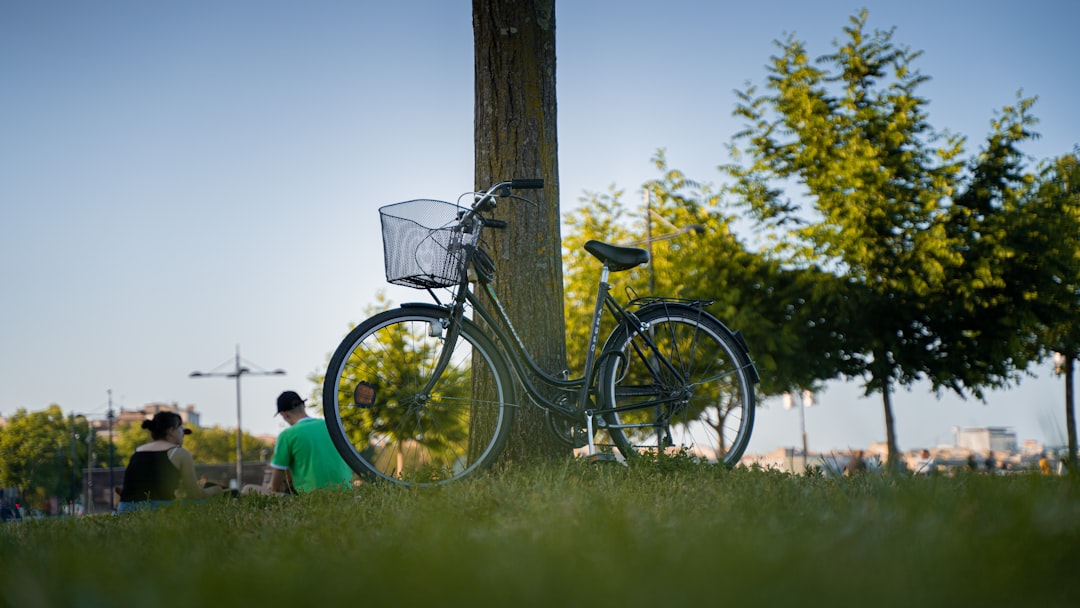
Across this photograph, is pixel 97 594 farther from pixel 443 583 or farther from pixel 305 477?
pixel 305 477

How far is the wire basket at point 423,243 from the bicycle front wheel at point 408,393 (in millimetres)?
229

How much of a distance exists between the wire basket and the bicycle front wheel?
0.75 feet

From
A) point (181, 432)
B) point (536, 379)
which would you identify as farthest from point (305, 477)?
point (536, 379)

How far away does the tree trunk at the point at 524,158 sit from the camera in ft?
20.9

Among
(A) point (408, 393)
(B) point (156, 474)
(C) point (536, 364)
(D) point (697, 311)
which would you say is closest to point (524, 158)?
(C) point (536, 364)

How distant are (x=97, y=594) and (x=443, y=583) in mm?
872

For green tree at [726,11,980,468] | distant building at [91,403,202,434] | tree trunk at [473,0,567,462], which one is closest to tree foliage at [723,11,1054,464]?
green tree at [726,11,980,468]

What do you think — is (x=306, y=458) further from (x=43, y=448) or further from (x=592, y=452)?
(x=43, y=448)

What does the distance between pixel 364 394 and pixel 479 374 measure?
0.75 meters

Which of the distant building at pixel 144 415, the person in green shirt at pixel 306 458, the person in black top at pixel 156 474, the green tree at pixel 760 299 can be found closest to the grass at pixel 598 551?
the person in black top at pixel 156 474

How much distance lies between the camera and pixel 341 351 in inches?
204

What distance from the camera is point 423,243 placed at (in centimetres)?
529

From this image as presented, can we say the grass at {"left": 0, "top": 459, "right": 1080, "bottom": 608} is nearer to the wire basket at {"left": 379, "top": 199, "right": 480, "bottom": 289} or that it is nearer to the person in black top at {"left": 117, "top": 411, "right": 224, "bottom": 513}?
the wire basket at {"left": 379, "top": 199, "right": 480, "bottom": 289}

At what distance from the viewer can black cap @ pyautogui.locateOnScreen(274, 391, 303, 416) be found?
8.40 metres
